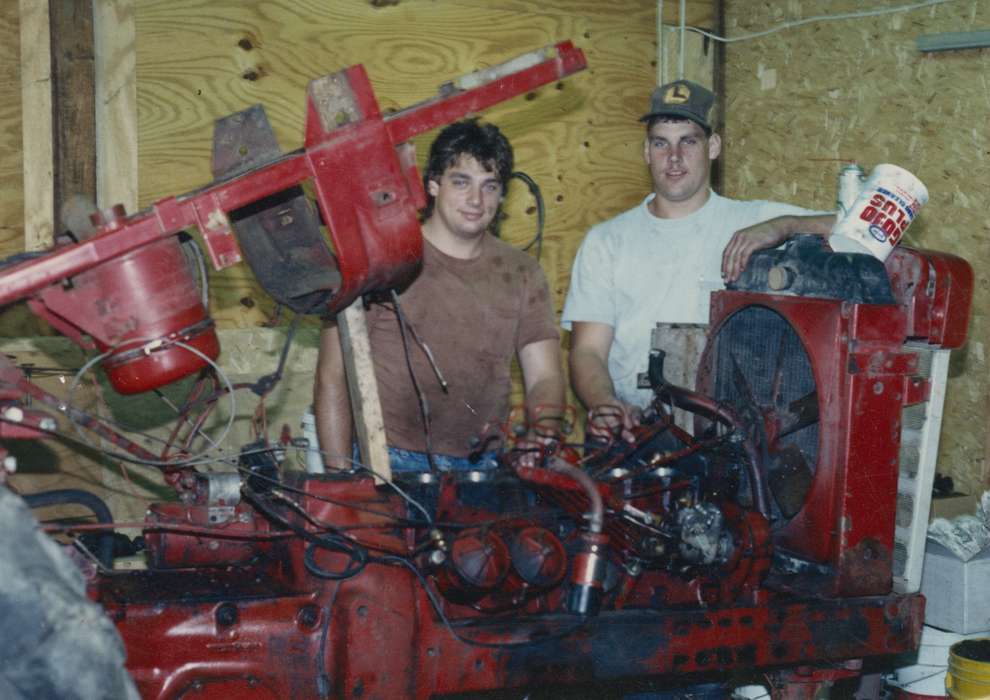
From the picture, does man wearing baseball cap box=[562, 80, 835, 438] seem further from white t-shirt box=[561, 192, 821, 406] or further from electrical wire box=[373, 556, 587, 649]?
electrical wire box=[373, 556, 587, 649]

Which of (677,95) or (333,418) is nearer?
(333,418)

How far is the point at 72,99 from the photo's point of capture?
3.91m

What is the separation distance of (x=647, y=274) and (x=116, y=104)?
1986 mm

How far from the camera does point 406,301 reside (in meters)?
3.29

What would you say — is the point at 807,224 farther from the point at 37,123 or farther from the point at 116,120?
the point at 37,123

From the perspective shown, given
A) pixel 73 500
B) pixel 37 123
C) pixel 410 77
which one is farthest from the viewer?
pixel 410 77

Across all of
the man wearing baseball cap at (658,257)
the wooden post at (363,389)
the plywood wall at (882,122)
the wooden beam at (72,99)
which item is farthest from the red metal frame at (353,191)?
the plywood wall at (882,122)

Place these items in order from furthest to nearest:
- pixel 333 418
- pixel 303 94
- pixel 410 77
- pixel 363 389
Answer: pixel 410 77, pixel 303 94, pixel 333 418, pixel 363 389

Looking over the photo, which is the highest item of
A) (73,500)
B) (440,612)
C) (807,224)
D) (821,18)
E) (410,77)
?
(821,18)

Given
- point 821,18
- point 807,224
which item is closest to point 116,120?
point 807,224

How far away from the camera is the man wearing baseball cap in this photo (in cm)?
354

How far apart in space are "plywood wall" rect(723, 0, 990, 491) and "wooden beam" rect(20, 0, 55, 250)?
9.27 ft

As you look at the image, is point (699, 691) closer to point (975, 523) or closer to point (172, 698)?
point (975, 523)

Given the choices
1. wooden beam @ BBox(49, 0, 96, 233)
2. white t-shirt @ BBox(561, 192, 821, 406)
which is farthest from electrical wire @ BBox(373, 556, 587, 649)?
wooden beam @ BBox(49, 0, 96, 233)
